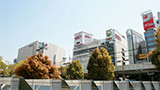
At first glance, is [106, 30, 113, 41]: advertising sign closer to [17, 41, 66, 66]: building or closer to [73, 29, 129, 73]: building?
[73, 29, 129, 73]: building

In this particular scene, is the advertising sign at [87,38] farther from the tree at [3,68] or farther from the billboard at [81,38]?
the tree at [3,68]

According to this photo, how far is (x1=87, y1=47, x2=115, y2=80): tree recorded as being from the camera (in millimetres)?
25453

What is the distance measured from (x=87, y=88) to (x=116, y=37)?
10536 cm

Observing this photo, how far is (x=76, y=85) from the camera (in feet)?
32.2

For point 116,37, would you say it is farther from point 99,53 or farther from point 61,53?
point 99,53

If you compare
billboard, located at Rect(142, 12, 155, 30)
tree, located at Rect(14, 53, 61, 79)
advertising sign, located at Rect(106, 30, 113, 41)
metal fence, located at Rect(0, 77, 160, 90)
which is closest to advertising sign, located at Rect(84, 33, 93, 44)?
advertising sign, located at Rect(106, 30, 113, 41)

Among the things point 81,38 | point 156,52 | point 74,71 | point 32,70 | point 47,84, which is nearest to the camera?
point 47,84

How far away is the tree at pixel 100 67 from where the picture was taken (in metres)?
25.5

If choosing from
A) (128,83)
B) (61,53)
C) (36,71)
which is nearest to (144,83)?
(128,83)

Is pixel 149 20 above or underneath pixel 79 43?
above

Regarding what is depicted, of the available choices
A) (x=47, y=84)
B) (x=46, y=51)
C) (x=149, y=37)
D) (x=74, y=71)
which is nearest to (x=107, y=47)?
(x=149, y=37)

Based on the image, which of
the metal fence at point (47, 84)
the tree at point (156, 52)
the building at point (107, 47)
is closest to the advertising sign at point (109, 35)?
the building at point (107, 47)

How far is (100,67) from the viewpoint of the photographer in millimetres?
25672

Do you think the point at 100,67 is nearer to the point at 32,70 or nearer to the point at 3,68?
the point at 32,70
